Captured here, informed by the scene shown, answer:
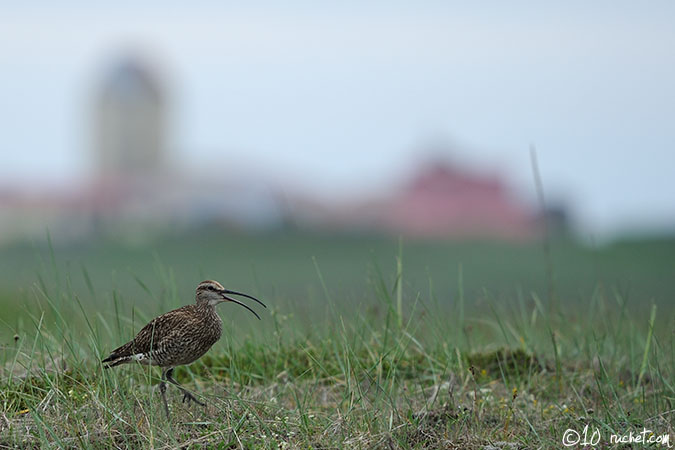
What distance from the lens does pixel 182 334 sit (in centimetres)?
528

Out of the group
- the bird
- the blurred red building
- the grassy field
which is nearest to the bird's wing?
the bird

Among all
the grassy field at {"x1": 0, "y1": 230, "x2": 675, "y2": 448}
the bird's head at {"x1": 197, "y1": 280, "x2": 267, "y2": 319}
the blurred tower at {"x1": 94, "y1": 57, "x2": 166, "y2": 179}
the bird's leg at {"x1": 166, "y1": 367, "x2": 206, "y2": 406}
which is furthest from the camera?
the blurred tower at {"x1": 94, "y1": 57, "x2": 166, "y2": 179}

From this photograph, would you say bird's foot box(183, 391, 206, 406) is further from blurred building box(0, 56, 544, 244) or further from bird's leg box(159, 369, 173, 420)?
blurred building box(0, 56, 544, 244)

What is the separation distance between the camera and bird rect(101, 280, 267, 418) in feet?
17.1

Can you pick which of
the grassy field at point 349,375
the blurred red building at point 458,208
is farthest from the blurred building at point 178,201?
the grassy field at point 349,375

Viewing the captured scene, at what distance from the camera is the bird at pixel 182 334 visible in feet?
17.1

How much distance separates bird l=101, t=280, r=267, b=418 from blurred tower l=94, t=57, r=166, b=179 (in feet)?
454

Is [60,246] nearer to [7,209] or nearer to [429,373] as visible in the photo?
[7,209]

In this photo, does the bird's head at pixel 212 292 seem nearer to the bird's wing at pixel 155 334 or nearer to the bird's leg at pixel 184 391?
the bird's wing at pixel 155 334

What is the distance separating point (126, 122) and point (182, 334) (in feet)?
465

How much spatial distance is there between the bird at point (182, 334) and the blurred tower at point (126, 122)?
138 metres

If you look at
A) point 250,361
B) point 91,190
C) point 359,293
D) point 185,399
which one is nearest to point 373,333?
point 359,293

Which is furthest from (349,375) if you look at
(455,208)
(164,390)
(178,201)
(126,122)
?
(126,122)

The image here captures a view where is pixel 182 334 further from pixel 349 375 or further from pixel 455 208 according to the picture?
pixel 455 208
